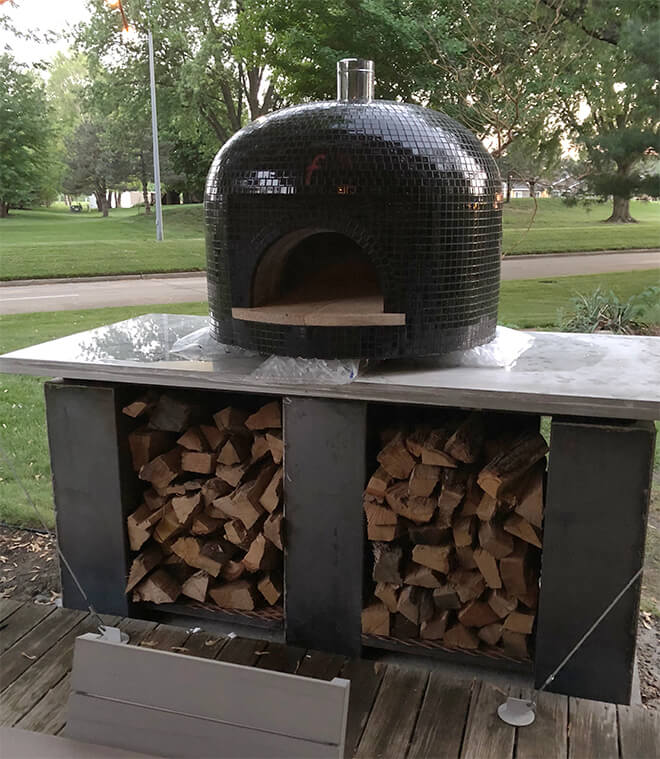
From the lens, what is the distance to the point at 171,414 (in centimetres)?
232

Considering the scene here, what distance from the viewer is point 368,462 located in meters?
2.12

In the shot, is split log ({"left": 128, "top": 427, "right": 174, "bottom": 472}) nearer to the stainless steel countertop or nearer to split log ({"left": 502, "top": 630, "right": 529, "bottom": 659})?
the stainless steel countertop

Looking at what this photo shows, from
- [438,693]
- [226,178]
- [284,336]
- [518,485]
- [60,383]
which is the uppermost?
[226,178]

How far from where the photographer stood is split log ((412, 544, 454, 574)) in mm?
2086

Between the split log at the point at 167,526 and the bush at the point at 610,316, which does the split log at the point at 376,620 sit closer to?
the split log at the point at 167,526

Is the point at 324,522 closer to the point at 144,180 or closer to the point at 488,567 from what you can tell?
the point at 488,567

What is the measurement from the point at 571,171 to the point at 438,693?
4.13 metres

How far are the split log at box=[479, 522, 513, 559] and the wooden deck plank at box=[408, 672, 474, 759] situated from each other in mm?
398

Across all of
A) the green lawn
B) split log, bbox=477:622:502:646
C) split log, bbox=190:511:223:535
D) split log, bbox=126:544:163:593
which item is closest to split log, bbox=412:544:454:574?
split log, bbox=477:622:502:646

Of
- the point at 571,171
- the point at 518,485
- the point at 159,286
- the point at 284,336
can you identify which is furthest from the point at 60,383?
the point at 571,171

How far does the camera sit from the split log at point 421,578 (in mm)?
2121

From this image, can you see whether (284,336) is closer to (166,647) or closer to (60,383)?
(60,383)

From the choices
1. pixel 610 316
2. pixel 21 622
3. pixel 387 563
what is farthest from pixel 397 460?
pixel 610 316

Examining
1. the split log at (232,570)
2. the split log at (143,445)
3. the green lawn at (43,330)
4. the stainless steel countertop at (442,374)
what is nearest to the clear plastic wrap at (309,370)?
the stainless steel countertop at (442,374)
